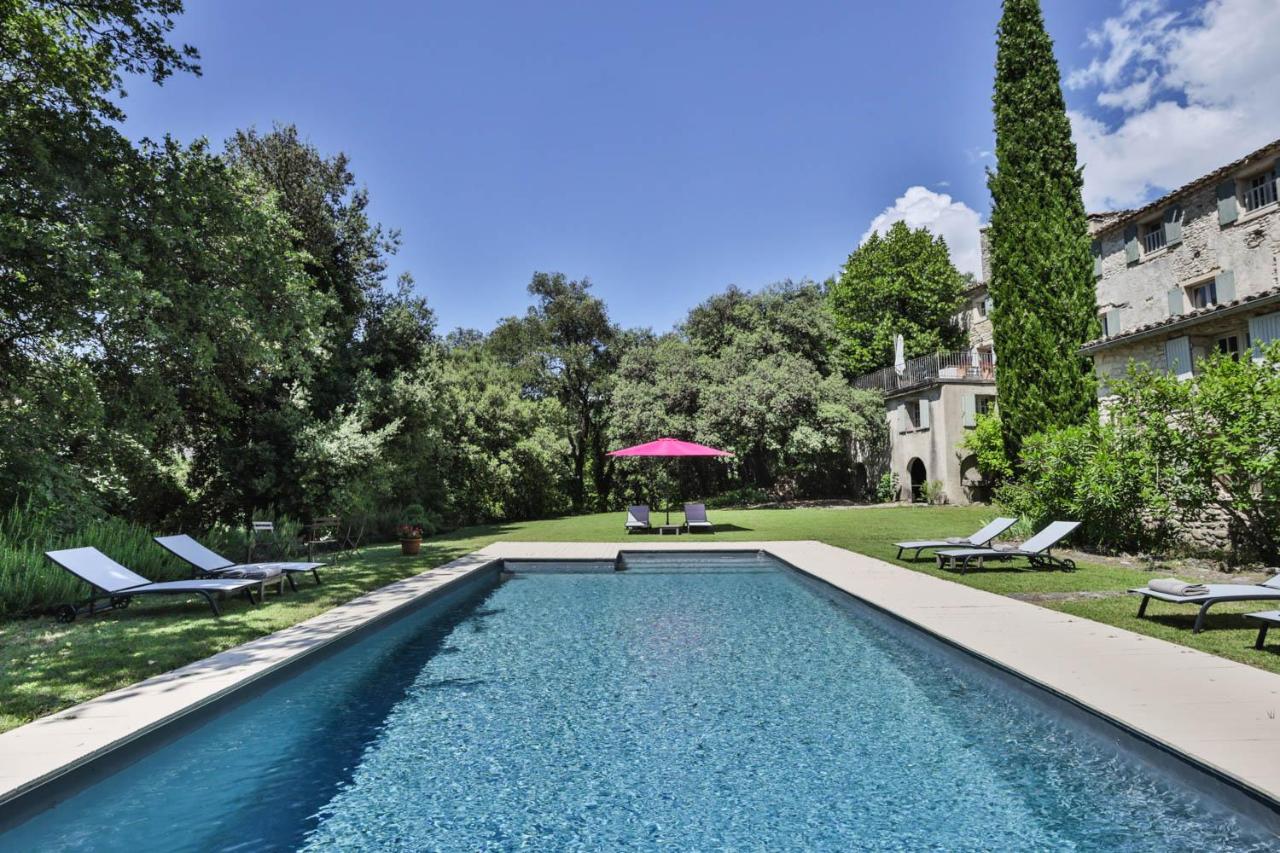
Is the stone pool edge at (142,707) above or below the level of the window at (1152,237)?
below

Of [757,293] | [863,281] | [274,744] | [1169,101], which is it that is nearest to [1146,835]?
[274,744]

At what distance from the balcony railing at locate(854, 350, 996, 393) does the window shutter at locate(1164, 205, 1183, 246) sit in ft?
22.7

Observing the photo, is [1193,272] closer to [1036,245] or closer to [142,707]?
[1036,245]

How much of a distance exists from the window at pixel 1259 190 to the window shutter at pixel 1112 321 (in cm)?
490

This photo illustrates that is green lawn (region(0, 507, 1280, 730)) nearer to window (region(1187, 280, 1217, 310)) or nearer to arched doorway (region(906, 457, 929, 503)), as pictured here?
window (region(1187, 280, 1217, 310))

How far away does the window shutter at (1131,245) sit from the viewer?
2152 cm

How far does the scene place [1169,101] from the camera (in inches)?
941

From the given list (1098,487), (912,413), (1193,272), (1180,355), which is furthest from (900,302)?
(1098,487)

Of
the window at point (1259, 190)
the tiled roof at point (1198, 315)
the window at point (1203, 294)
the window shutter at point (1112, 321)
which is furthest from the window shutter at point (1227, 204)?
the tiled roof at point (1198, 315)

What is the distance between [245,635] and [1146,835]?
702 cm

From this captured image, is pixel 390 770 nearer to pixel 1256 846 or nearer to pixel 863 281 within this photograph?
pixel 1256 846

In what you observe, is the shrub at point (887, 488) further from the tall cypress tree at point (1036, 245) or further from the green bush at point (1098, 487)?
the green bush at point (1098, 487)

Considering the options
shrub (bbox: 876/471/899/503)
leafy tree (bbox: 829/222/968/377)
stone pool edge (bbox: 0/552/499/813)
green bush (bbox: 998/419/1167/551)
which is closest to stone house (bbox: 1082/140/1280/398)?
green bush (bbox: 998/419/1167/551)

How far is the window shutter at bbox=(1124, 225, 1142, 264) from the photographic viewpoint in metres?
21.5
